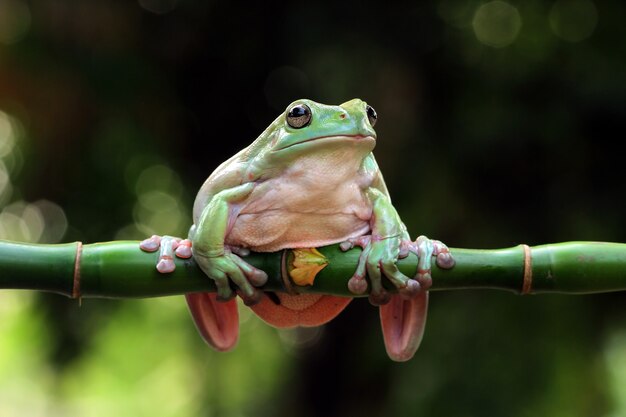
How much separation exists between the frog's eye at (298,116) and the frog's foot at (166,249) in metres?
0.28

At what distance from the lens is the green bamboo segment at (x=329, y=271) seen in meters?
1.25

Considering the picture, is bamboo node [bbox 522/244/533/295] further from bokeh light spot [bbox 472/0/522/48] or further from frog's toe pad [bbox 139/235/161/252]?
bokeh light spot [bbox 472/0/522/48]

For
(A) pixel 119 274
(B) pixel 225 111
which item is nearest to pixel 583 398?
(B) pixel 225 111

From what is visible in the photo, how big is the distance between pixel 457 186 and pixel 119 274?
2645mm

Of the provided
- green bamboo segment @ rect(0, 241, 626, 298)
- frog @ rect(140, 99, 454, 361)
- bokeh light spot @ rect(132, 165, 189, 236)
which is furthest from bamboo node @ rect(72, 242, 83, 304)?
bokeh light spot @ rect(132, 165, 189, 236)

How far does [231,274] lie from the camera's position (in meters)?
1.35

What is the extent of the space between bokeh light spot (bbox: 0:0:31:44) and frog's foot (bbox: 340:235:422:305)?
3.17m

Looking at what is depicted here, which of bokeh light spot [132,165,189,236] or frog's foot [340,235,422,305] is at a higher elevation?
bokeh light spot [132,165,189,236]

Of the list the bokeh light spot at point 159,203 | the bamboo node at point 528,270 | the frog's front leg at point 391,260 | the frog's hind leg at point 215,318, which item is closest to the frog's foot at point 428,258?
the frog's front leg at point 391,260

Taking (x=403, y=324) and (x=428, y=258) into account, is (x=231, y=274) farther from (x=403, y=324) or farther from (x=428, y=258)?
Answer: (x=403, y=324)

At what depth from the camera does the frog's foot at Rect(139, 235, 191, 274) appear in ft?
4.19

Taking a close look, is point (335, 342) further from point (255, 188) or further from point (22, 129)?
point (255, 188)

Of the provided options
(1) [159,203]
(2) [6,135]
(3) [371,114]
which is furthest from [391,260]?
(2) [6,135]

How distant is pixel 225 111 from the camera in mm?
4227
